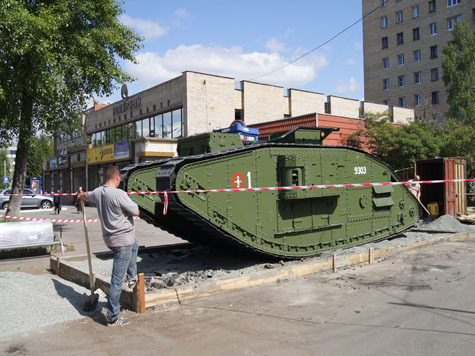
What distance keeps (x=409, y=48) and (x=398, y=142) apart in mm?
35379

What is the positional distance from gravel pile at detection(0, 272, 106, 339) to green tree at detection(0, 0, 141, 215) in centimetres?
629

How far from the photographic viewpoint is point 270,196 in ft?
24.0

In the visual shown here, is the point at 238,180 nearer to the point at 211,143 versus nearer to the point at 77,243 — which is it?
the point at 211,143

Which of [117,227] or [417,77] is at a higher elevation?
[417,77]

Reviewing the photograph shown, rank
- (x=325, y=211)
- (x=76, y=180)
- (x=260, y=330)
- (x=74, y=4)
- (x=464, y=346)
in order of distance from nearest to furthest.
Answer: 1. (x=464, y=346)
2. (x=260, y=330)
3. (x=325, y=211)
4. (x=74, y=4)
5. (x=76, y=180)

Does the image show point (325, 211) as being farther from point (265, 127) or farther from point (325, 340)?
point (265, 127)

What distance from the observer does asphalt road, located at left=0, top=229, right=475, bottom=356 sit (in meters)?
4.09

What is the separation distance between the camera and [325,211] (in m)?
8.09

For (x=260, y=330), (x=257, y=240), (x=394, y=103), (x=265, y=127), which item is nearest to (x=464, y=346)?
(x=260, y=330)

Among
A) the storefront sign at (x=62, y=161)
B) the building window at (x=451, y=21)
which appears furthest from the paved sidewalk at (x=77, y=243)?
the building window at (x=451, y=21)

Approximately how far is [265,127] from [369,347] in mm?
20623

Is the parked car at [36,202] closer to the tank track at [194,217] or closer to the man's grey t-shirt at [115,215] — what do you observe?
the tank track at [194,217]

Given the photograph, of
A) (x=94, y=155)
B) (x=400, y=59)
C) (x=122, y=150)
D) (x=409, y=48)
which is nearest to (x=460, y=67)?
(x=409, y=48)

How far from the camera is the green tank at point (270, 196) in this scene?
6457mm
